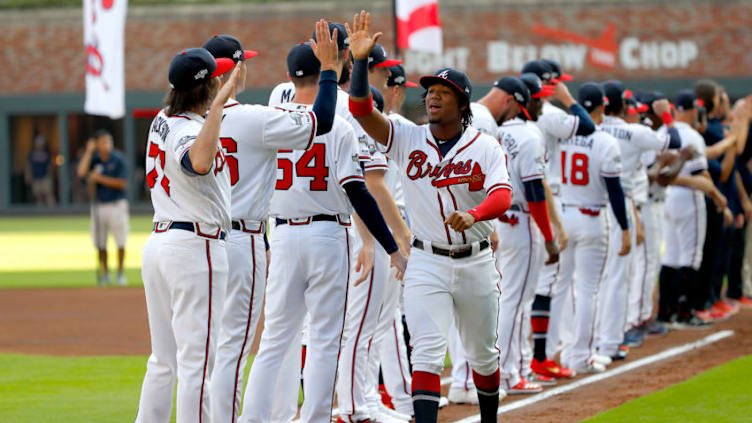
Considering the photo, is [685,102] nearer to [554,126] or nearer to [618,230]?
[618,230]

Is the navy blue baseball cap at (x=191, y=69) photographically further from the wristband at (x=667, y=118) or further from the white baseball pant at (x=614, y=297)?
the wristband at (x=667, y=118)

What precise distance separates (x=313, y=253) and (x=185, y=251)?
1058 millimetres

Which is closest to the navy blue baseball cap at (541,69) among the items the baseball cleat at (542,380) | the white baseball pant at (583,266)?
the white baseball pant at (583,266)

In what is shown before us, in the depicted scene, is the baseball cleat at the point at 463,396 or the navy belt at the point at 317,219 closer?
the navy belt at the point at 317,219

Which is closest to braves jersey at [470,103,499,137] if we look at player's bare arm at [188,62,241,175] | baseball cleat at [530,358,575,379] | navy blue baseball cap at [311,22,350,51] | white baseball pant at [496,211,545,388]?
white baseball pant at [496,211,545,388]

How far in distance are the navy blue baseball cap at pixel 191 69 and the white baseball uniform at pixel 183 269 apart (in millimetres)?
162

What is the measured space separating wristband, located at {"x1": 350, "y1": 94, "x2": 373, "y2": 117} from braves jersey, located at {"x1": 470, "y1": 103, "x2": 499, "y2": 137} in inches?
71.6

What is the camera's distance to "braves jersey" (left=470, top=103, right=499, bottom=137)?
7.48 meters

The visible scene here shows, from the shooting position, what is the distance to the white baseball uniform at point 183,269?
5164 millimetres

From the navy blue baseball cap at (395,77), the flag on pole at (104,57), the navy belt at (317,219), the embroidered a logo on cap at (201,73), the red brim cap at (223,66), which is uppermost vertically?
the flag on pole at (104,57)

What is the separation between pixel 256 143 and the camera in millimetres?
5555

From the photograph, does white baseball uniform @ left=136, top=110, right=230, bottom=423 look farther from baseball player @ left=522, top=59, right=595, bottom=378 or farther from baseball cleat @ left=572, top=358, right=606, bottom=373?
baseball cleat @ left=572, top=358, right=606, bottom=373

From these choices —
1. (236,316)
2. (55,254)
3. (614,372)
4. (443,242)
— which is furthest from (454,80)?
(55,254)

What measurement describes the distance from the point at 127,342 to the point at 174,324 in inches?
253
